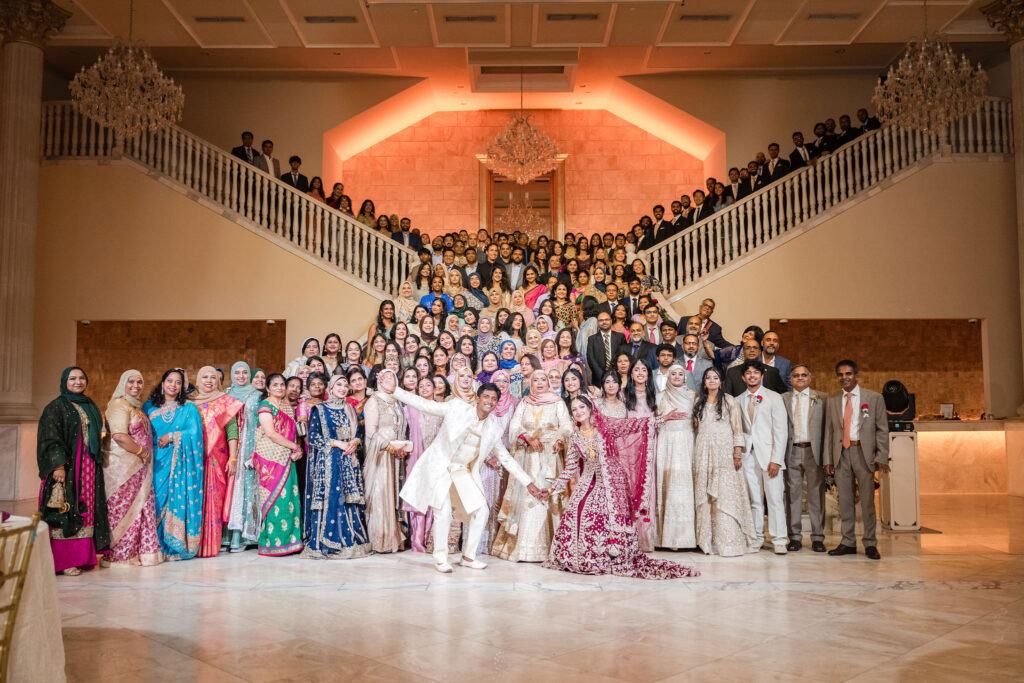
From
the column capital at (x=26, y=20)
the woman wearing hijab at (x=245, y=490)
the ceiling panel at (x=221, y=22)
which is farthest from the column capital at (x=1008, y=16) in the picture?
the column capital at (x=26, y=20)

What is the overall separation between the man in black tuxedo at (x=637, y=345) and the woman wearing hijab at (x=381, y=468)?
2320mm

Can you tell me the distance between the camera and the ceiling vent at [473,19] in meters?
10.1

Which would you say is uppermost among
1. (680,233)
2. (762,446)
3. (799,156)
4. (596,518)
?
(799,156)

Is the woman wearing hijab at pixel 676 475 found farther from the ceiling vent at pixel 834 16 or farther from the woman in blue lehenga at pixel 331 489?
the ceiling vent at pixel 834 16

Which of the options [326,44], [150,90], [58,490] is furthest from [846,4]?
[58,490]

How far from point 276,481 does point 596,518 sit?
235 centimetres

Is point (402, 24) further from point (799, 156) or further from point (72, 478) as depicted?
point (72, 478)

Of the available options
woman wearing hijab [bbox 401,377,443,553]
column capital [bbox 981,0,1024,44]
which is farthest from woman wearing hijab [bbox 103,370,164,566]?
column capital [bbox 981,0,1024,44]

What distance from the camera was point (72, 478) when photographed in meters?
5.25

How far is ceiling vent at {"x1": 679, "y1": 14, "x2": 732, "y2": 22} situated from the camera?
395 inches

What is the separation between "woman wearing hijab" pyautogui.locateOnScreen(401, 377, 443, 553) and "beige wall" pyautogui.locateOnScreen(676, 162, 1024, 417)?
5.00m

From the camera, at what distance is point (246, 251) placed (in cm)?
1050

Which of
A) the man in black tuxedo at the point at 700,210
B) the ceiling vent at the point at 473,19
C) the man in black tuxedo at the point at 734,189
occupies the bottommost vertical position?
the man in black tuxedo at the point at 700,210

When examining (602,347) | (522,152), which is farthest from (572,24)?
(602,347)
